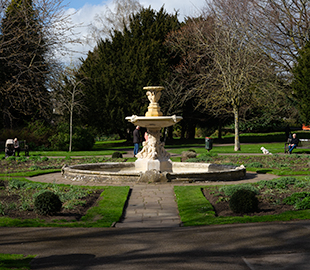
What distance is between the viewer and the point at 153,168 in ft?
48.9

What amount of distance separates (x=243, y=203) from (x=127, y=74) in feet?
95.6

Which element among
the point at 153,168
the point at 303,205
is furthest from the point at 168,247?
the point at 153,168

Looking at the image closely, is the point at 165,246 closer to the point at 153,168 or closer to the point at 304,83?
the point at 153,168

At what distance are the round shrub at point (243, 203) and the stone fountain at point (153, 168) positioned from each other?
179 inches

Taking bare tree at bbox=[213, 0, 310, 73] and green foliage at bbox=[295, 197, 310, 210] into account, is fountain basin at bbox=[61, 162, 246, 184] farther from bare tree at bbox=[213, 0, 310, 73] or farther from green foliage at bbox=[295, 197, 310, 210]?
bare tree at bbox=[213, 0, 310, 73]

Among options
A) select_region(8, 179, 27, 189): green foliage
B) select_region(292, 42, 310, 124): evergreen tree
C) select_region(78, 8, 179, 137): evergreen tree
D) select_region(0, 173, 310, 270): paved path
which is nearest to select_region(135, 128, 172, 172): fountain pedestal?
select_region(8, 179, 27, 189): green foliage

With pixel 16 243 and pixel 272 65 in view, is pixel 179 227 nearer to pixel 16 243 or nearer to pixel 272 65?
pixel 16 243

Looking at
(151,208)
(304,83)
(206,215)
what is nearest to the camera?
(206,215)

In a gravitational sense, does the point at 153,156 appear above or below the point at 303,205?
above

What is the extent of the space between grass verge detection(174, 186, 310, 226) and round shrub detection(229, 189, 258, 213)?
0.41m

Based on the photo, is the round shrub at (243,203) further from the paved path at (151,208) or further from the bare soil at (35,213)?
the bare soil at (35,213)

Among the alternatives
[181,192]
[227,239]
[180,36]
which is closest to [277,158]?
[181,192]

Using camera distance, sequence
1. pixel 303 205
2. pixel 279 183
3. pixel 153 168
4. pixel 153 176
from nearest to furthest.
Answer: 1. pixel 303 205
2. pixel 279 183
3. pixel 153 176
4. pixel 153 168

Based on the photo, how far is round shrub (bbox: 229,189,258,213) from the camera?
8672 mm
